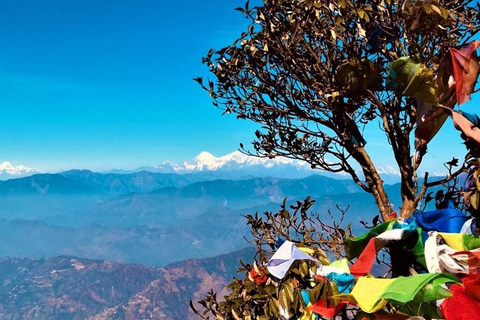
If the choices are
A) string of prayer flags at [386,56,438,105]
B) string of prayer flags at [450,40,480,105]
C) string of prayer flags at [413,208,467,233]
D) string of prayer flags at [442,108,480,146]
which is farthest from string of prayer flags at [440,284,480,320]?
string of prayer flags at [386,56,438,105]

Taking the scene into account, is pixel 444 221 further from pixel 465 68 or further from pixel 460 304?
pixel 465 68

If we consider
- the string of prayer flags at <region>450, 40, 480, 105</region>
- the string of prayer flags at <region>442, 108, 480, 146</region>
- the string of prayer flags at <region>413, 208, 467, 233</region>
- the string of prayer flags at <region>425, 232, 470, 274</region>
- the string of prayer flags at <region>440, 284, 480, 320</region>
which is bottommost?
the string of prayer flags at <region>440, 284, 480, 320</region>

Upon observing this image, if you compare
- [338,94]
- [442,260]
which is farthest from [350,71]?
[442,260]

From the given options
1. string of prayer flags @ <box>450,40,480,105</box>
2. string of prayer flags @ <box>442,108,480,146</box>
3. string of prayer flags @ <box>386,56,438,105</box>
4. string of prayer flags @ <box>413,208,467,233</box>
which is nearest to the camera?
string of prayer flags @ <box>442,108,480,146</box>

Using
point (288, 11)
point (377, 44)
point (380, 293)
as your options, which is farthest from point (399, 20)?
point (380, 293)

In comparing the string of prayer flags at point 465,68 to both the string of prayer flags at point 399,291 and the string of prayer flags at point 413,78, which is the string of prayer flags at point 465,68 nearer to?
the string of prayer flags at point 413,78

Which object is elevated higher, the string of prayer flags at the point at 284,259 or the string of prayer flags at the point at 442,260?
the string of prayer flags at the point at 442,260

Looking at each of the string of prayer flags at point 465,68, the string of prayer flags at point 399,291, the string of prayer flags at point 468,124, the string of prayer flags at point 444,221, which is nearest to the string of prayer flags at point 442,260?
the string of prayer flags at point 399,291

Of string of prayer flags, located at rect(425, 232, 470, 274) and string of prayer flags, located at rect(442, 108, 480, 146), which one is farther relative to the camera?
string of prayer flags, located at rect(442, 108, 480, 146)

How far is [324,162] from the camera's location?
20.3 ft

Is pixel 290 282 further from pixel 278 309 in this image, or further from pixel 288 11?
pixel 288 11

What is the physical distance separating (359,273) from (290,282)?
0.54 m

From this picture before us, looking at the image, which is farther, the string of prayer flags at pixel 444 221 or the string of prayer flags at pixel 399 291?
the string of prayer flags at pixel 444 221

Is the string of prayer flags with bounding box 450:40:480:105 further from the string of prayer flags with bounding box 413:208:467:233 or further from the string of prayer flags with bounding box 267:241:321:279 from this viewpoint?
the string of prayer flags with bounding box 267:241:321:279
